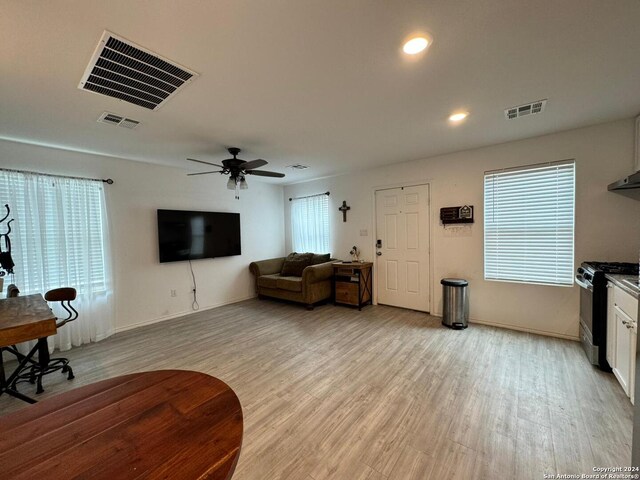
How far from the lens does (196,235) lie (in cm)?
468

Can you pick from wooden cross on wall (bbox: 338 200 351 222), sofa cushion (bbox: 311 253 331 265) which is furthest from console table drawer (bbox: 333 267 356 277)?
wooden cross on wall (bbox: 338 200 351 222)

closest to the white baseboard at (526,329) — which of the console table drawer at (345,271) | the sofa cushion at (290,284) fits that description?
the console table drawer at (345,271)

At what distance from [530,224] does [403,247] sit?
Answer: 5.71ft

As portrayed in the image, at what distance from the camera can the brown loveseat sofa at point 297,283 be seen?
182 inches

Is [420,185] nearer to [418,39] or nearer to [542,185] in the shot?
[542,185]

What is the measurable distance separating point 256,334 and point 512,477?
290 cm

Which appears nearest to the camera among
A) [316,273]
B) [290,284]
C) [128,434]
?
[128,434]

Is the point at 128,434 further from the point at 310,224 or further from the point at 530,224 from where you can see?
the point at 310,224

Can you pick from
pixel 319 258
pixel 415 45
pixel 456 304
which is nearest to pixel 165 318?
pixel 319 258

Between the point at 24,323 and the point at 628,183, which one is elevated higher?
the point at 628,183

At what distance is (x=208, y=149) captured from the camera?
3539 mm

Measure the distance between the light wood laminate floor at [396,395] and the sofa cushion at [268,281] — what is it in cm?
131

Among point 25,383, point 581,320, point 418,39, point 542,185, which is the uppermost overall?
point 418,39

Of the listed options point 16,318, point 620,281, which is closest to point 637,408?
point 620,281
